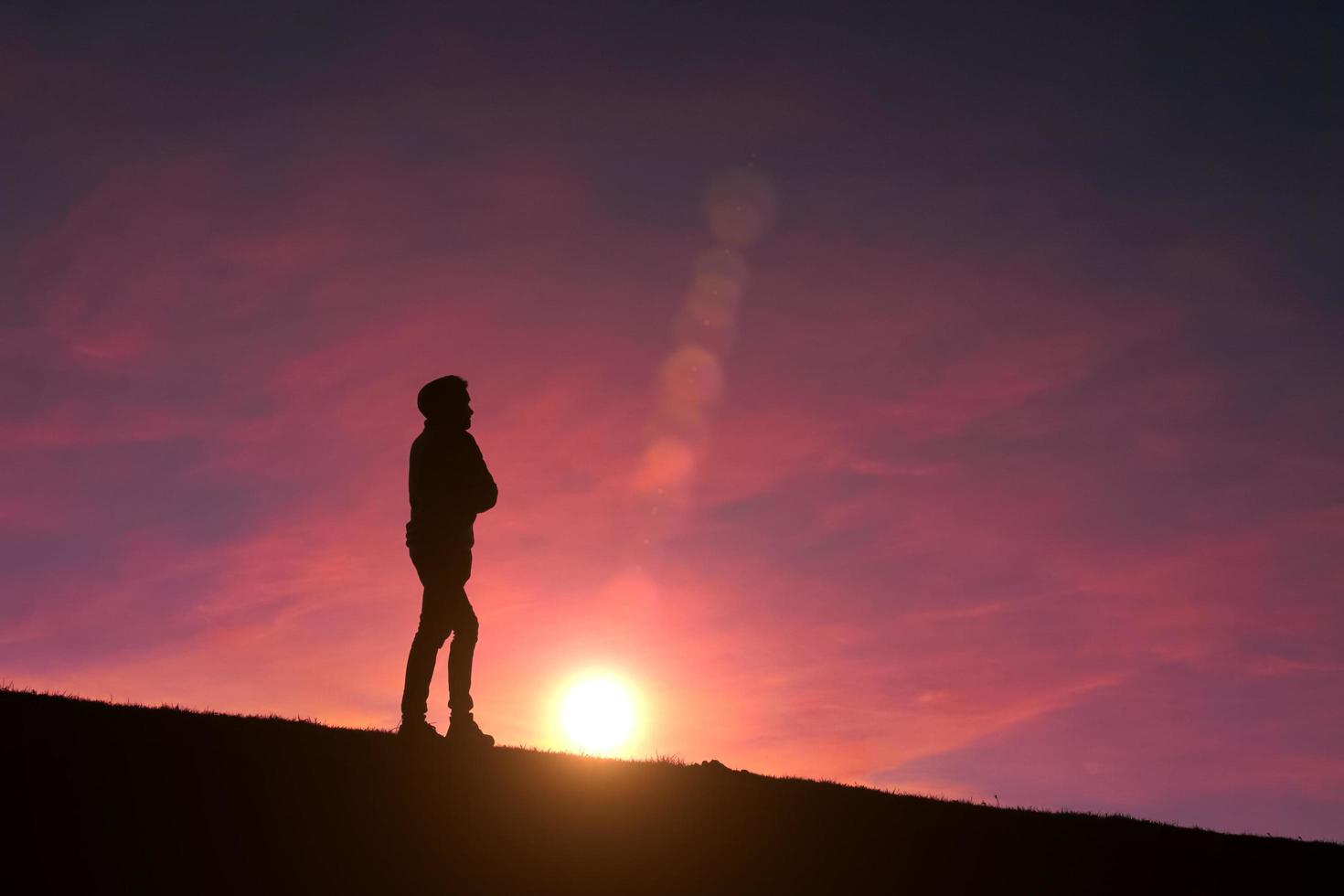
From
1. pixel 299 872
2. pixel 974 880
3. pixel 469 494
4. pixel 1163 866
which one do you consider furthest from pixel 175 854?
pixel 1163 866

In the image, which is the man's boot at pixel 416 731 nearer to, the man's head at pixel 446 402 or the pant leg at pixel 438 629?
the pant leg at pixel 438 629

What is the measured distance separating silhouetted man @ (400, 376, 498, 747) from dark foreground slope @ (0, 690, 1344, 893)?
579mm

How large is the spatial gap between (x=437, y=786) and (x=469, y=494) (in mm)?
3468

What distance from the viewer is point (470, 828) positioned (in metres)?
11.5

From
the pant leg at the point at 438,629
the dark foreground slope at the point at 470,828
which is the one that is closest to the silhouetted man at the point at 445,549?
the pant leg at the point at 438,629

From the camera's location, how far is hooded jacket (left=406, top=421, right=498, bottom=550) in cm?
1402

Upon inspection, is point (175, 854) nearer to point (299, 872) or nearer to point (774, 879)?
point (299, 872)

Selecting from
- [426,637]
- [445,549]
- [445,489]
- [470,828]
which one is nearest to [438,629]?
[426,637]

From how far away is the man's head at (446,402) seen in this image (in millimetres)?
14258

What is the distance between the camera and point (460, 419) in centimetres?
1430

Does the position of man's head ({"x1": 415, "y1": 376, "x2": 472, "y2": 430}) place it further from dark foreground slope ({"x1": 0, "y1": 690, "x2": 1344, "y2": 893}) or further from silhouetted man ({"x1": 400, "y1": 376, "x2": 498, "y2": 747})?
dark foreground slope ({"x1": 0, "y1": 690, "x2": 1344, "y2": 893})

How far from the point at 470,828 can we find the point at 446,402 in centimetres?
521

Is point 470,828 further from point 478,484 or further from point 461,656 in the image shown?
point 478,484

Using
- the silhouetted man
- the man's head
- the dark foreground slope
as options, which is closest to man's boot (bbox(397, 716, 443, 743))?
the silhouetted man
